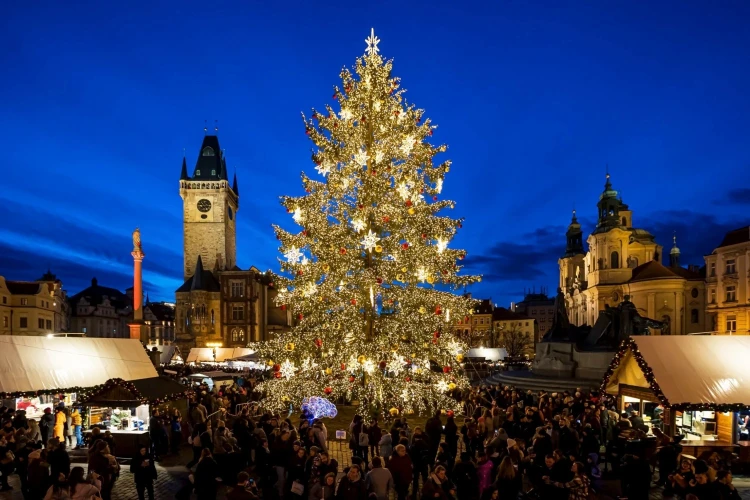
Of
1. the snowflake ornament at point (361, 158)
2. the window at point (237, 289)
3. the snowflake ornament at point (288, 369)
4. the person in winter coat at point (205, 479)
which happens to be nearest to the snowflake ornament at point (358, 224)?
the snowflake ornament at point (361, 158)

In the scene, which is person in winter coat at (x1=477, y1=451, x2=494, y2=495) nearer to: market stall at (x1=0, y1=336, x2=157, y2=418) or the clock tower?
market stall at (x1=0, y1=336, x2=157, y2=418)

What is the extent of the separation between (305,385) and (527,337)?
89680 millimetres

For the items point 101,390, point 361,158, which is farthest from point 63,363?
point 361,158

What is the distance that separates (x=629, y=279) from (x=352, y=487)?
67.2 metres

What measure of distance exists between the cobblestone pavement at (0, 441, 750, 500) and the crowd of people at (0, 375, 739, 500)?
0.30 meters

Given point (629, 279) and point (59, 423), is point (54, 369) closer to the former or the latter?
point (59, 423)

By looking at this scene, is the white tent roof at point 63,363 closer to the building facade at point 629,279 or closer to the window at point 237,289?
the window at point 237,289

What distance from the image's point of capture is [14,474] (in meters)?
14.3

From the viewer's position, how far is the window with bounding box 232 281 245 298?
2621 inches

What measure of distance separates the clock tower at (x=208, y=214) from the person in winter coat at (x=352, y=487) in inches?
2767

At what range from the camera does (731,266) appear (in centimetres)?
5378

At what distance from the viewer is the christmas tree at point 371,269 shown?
58.5ft

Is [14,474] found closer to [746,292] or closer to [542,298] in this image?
[746,292]

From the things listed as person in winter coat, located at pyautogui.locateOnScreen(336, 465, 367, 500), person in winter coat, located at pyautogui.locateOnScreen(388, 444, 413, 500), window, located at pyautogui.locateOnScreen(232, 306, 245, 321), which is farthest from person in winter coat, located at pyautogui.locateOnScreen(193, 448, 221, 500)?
window, located at pyautogui.locateOnScreen(232, 306, 245, 321)
